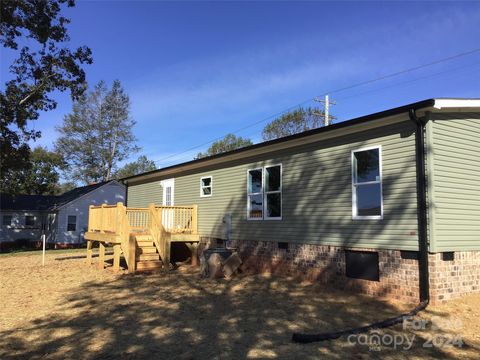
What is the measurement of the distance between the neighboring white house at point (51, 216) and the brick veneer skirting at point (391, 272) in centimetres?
2442

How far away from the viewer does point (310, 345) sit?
5.42 m

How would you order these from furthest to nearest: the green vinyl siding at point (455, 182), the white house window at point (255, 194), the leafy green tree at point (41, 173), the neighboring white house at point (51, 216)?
the leafy green tree at point (41, 173)
the neighboring white house at point (51, 216)
the white house window at point (255, 194)
the green vinyl siding at point (455, 182)

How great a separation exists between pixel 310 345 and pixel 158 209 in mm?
8678

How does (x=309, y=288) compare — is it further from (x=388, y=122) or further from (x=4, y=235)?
(x=4, y=235)

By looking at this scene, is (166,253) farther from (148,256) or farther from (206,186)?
(206,186)

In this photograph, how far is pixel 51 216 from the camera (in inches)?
1255

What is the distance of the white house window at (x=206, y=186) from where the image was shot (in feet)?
47.7

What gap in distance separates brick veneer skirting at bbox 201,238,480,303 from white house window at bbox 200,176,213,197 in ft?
15.1

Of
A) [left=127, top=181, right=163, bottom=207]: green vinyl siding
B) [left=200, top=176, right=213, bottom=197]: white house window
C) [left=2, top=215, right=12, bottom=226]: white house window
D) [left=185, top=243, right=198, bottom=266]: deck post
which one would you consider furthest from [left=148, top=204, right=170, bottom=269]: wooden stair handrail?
[left=2, top=215, right=12, bottom=226]: white house window

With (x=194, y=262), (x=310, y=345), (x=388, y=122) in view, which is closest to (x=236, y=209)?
(x=194, y=262)

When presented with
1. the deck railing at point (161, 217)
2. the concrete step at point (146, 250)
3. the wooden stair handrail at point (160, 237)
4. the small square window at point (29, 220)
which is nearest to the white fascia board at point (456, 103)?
the wooden stair handrail at point (160, 237)

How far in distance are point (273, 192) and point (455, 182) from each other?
191 inches

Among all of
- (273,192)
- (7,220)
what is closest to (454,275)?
(273,192)

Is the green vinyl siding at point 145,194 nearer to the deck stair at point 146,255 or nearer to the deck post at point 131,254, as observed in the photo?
the deck stair at point 146,255
